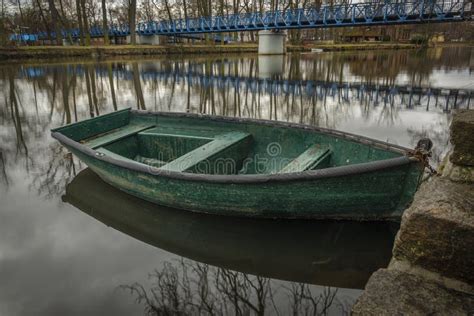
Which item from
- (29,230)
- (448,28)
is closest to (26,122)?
(29,230)

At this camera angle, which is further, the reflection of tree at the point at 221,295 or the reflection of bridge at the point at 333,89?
the reflection of bridge at the point at 333,89

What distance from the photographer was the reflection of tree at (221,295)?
3.29 metres

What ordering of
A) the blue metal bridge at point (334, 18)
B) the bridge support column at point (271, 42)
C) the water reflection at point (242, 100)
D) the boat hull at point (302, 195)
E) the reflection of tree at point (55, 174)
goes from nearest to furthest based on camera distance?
the boat hull at point (302, 195) < the reflection of tree at point (55, 174) < the water reflection at point (242, 100) < the blue metal bridge at point (334, 18) < the bridge support column at point (271, 42)

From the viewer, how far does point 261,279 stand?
3.70 metres

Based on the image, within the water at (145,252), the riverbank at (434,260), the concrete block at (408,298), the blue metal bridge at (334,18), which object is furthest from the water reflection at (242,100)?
the blue metal bridge at (334,18)

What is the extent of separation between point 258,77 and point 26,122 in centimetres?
1266

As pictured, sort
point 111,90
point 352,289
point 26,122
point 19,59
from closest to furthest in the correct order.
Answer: point 352,289, point 26,122, point 111,90, point 19,59

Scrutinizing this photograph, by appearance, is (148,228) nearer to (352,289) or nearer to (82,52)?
(352,289)

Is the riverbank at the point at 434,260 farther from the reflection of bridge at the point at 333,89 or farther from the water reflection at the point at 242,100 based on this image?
the reflection of bridge at the point at 333,89

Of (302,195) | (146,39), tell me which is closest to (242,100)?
(302,195)

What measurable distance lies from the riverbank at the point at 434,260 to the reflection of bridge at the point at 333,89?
11.3m

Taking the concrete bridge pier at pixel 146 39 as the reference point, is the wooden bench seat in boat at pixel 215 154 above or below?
below

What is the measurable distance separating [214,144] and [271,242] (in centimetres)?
206

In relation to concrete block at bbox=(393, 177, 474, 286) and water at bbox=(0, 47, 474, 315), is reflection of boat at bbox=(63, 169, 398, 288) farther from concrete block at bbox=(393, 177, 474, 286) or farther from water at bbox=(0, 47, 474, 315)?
concrete block at bbox=(393, 177, 474, 286)
